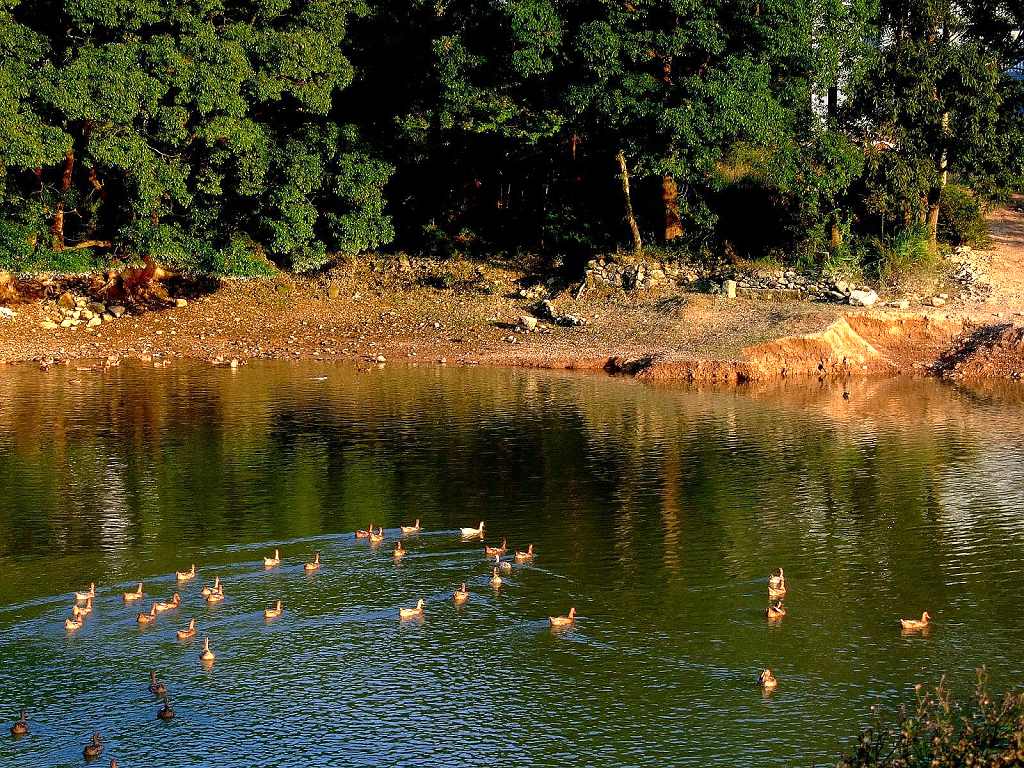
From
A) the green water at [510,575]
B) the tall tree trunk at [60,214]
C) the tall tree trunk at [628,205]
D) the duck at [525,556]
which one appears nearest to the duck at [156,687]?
the green water at [510,575]

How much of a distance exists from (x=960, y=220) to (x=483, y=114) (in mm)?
23371

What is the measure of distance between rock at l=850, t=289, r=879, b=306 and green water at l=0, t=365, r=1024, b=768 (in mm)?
8961

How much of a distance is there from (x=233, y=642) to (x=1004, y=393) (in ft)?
112

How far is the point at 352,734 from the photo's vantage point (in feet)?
67.5

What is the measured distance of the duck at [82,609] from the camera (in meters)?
25.0

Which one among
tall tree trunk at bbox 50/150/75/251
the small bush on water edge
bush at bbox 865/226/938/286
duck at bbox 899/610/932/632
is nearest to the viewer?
the small bush on water edge

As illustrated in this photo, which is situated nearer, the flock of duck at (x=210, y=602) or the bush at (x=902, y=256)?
the flock of duck at (x=210, y=602)

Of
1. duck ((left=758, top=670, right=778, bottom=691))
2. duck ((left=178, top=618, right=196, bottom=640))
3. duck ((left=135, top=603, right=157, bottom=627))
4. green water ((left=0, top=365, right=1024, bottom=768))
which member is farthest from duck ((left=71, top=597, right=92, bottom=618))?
duck ((left=758, top=670, right=778, bottom=691))

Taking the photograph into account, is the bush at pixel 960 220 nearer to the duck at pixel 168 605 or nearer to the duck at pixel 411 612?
the duck at pixel 411 612

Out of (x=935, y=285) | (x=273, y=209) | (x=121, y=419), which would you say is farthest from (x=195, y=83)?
(x=935, y=285)

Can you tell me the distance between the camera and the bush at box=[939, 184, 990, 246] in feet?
206

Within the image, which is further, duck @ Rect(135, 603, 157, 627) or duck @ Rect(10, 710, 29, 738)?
duck @ Rect(135, 603, 157, 627)

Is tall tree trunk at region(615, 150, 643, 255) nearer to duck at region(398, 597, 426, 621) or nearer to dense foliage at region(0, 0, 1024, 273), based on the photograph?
dense foliage at region(0, 0, 1024, 273)

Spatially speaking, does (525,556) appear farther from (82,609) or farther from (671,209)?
(671,209)
